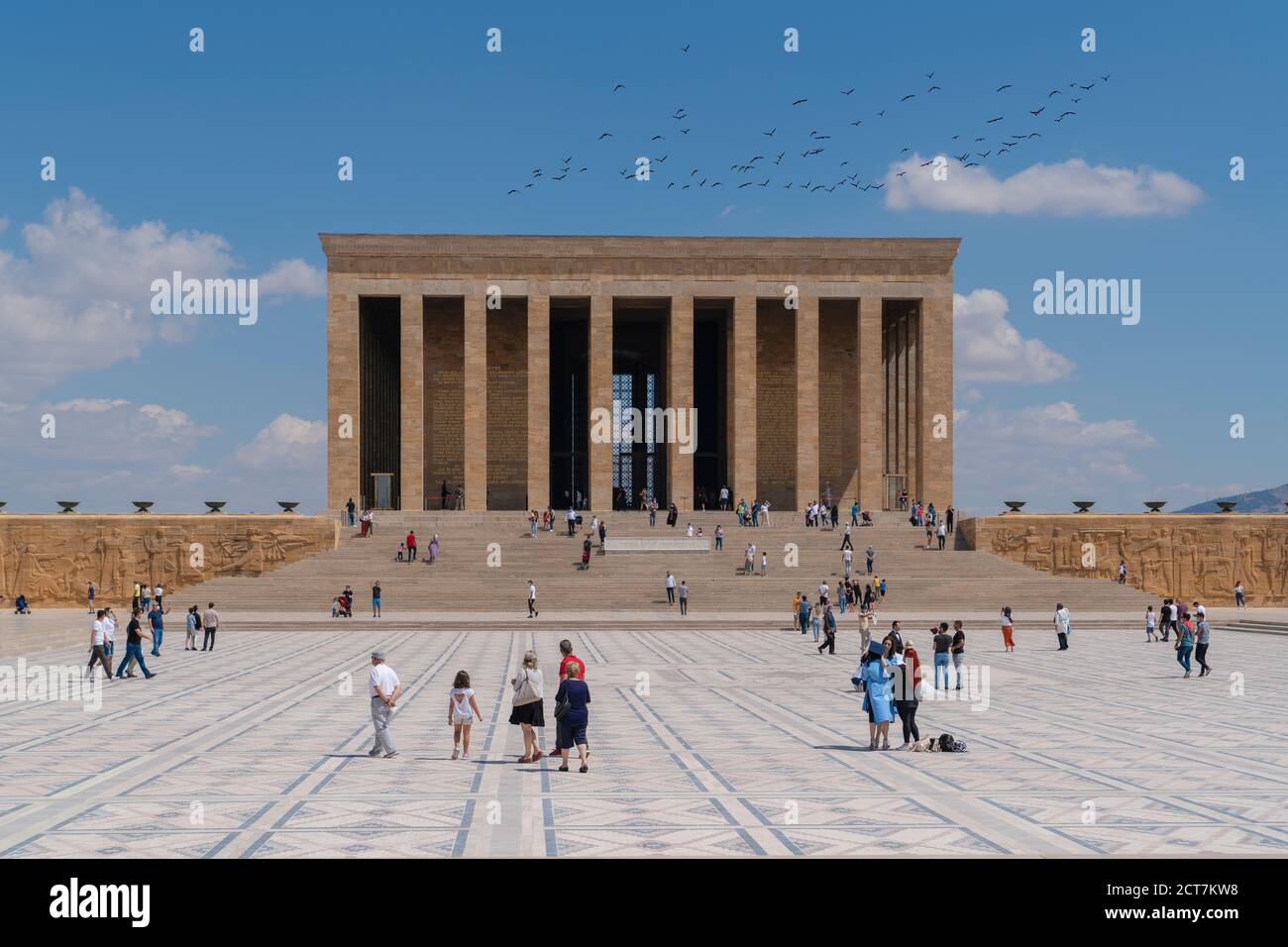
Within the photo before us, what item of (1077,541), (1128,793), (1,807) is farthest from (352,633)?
(1077,541)

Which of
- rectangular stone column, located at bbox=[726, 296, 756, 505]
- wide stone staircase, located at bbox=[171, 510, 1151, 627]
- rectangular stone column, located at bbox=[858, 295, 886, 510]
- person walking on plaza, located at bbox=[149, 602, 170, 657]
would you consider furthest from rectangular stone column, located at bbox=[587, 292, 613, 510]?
person walking on plaza, located at bbox=[149, 602, 170, 657]

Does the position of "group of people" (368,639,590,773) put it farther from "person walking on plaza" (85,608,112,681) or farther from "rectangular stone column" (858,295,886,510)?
"rectangular stone column" (858,295,886,510)

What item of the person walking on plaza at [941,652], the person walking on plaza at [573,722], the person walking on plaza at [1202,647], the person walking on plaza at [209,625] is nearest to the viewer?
the person walking on plaza at [573,722]

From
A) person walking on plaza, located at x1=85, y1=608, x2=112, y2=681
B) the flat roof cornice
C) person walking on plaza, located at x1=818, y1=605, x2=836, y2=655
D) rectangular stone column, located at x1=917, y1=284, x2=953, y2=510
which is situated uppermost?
the flat roof cornice

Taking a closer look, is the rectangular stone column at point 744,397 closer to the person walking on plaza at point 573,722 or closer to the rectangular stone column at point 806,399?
the rectangular stone column at point 806,399

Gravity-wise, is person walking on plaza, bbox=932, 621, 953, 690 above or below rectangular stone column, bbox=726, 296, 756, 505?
below

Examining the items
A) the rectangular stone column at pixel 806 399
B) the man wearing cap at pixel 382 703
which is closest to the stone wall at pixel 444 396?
the rectangular stone column at pixel 806 399

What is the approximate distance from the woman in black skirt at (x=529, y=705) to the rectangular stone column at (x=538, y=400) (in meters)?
36.5

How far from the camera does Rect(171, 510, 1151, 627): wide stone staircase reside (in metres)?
34.2

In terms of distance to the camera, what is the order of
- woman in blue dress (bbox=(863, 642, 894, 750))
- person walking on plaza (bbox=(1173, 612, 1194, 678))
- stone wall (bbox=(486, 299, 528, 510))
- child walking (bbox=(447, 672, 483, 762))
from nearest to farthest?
child walking (bbox=(447, 672, 483, 762)) → woman in blue dress (bbox=(863, 642, 894, 750)) → person walking on plaza (bbox=(1173, 612, 1194, 678)) → stone wall (bbox=(486, 299, 528, 510))

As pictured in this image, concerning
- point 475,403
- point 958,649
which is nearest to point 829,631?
point 958,649

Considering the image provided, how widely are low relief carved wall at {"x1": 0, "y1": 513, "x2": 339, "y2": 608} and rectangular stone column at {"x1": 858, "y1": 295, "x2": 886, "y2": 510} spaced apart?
21.6m

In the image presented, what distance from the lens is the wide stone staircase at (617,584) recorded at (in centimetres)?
3416
